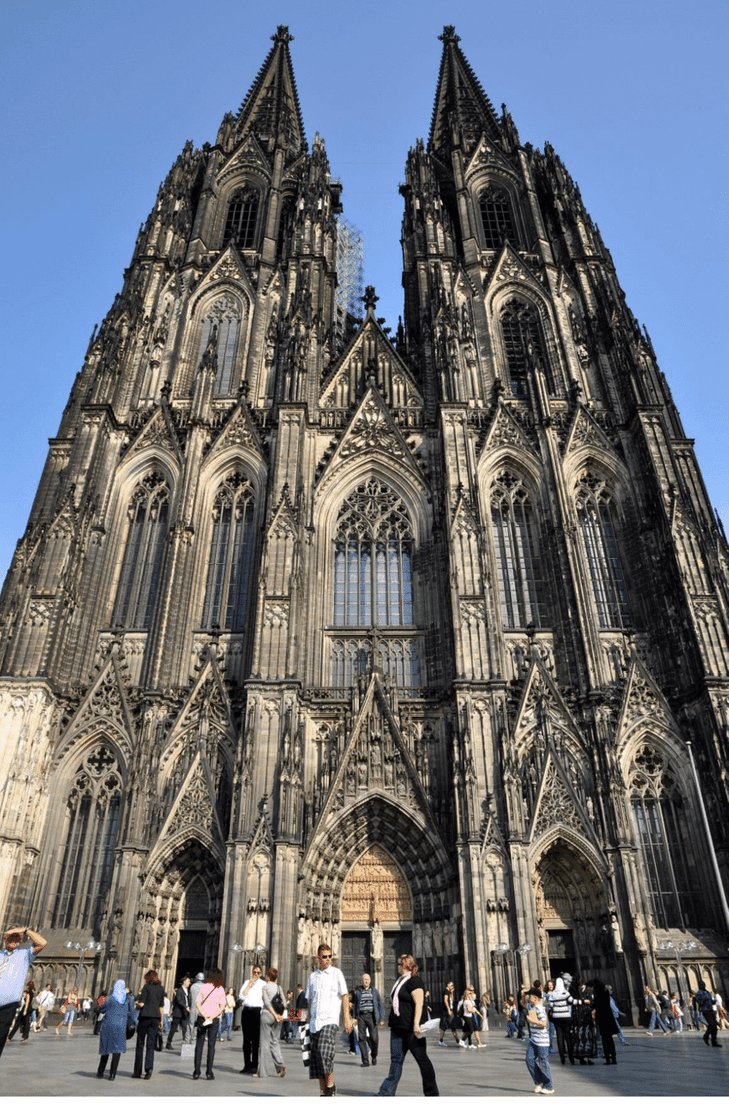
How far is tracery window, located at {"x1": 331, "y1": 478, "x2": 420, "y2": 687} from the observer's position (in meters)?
24.7

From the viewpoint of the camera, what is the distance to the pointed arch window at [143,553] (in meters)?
25.7

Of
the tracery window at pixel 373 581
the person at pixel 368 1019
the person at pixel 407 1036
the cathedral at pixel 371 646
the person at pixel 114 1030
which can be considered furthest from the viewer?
the tracery window at pixel 373 581

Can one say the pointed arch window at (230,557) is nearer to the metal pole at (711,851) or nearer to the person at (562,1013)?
the metal pole at (711,851)

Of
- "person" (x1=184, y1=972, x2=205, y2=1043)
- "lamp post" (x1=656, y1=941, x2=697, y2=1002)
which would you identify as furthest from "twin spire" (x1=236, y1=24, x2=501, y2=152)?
"person" (x1=184, y1=972, x2=205, y2=1043)

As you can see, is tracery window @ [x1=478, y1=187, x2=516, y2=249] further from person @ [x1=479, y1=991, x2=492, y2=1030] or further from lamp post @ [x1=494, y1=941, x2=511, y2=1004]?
person @ [x1=479, y1=991, x2=492, y2=1030]

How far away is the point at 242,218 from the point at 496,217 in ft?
41.4

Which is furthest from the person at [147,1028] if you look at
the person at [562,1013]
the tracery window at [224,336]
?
the tracery window at [224,336]

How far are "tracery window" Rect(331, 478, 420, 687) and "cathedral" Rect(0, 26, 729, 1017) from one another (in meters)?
0.11

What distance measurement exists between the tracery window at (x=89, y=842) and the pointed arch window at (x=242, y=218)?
25005 mm

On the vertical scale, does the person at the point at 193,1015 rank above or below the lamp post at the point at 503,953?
below

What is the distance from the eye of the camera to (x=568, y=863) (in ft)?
69.7

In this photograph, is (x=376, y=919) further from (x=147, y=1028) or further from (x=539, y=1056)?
(x=539, y=1056)

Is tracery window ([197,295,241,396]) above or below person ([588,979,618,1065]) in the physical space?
above

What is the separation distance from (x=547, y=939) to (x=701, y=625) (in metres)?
9.92
